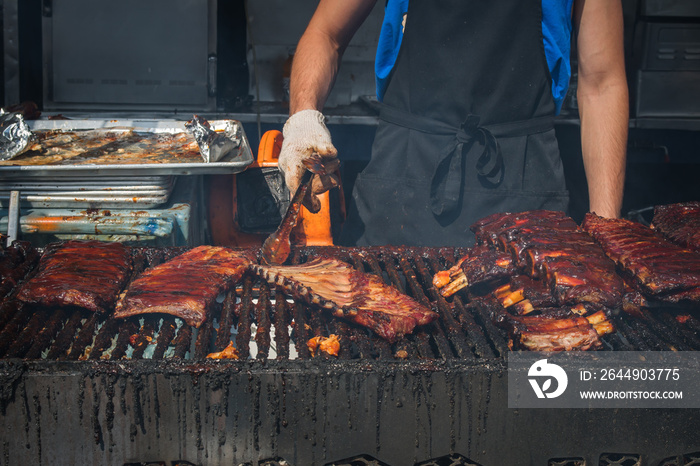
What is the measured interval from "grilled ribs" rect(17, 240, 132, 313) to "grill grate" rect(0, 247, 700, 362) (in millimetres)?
91

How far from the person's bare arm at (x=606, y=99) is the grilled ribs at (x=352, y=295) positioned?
73.4 inches

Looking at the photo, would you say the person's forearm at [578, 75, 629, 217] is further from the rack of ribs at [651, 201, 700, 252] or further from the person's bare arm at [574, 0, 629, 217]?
the rack of ribs at [651, 201, 700, 252]

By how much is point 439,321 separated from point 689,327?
1.25 m

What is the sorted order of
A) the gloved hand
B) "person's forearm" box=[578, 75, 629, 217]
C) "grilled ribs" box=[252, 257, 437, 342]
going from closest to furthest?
1. "grilled ribs" box=[252, 257, 437, 342]
2. the gloved hand
3. "person's forearm" box=[578, 75, 629, 217]

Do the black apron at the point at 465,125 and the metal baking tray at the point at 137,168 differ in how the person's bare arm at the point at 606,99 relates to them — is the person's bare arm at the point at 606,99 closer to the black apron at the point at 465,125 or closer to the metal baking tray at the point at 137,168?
the black apron at the point at 465,125

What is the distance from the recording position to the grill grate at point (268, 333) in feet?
8.17

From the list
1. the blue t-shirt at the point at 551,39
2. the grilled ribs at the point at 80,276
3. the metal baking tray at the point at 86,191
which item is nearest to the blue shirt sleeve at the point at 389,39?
the blue t-shirt at the point at 551,39

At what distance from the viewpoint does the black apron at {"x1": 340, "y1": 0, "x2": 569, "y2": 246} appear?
12.8ft

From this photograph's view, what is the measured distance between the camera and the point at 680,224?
3.41 m

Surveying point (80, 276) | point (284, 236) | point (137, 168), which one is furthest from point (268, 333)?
point (137, 168)

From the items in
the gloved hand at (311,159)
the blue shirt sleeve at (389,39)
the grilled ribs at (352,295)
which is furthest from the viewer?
the blue shirt sleeve at (389,39)

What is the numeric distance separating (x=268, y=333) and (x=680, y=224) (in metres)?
2.63

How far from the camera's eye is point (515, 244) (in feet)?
10.2

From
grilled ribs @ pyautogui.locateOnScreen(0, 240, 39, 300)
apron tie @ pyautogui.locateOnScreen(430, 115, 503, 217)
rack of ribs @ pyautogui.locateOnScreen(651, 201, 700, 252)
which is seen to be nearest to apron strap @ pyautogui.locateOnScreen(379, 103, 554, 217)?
apron tie @ pyautogui.locateOnScreen(430, 115, 503, 217)
